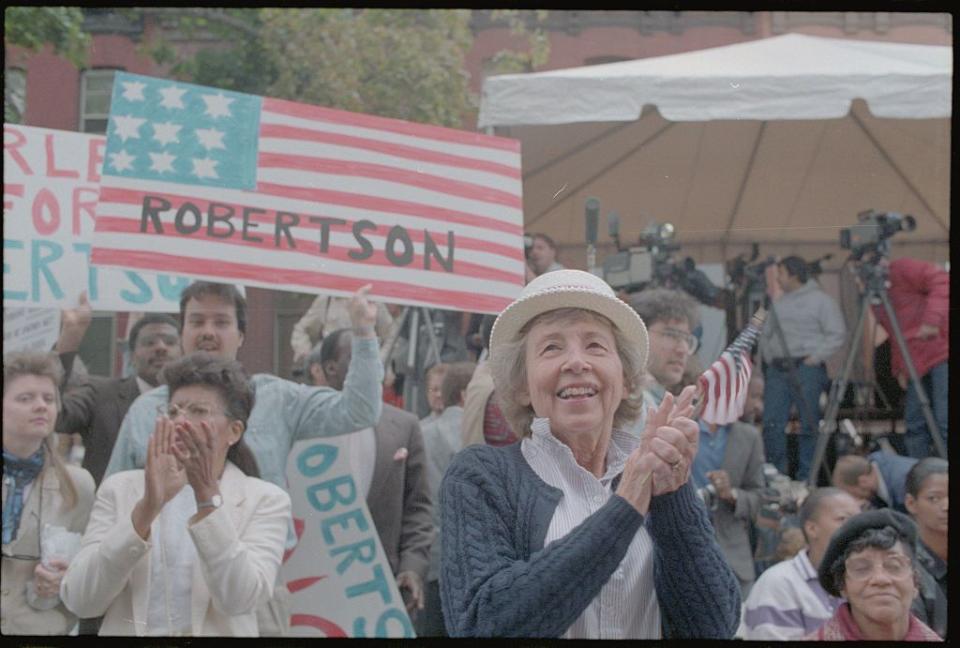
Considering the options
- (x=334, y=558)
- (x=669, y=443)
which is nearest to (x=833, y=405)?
(x=669, y=443)

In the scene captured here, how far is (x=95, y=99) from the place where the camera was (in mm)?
3709

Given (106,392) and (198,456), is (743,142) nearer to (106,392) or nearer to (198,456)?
(198,456)

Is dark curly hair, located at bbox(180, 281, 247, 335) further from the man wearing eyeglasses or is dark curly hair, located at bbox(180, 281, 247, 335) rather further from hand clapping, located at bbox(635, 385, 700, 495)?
hand clapping, located at bbox(635, 385, 700, 495)

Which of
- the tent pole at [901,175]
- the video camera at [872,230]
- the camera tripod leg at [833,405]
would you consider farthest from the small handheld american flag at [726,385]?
the tent pole at [901,175]

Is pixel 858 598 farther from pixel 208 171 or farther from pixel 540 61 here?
pixel 208 171

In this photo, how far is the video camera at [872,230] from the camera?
3598 millimetres

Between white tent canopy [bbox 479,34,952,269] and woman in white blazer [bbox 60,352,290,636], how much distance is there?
1.08m

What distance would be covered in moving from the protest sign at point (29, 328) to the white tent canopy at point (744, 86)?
140 centimetres

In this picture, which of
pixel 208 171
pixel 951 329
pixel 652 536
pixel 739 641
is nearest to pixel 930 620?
pixel 739 641

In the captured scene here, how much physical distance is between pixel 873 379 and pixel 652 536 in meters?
1.54

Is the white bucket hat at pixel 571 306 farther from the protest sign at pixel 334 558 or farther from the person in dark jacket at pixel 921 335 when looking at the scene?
the person in dark jacket at pixel 921 335

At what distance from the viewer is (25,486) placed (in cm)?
365

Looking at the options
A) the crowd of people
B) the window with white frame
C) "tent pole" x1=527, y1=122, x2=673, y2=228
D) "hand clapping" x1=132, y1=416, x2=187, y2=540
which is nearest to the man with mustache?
the crowd of people

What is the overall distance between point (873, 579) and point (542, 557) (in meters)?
1.58
